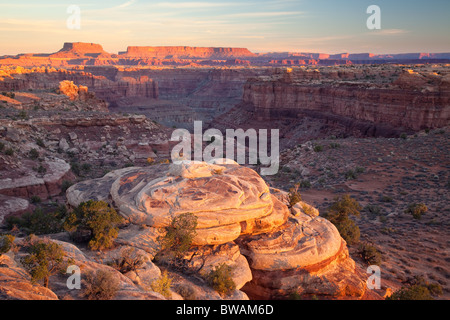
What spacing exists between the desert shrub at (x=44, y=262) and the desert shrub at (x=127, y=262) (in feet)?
4.29

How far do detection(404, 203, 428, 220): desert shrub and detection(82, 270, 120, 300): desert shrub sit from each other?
1539 centimetres

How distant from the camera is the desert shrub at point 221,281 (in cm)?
816

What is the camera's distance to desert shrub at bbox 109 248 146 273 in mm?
8164

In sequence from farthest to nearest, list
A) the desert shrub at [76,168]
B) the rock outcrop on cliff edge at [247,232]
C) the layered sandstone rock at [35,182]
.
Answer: the desert shrub at [76,168]
the layered sandstone rock at [35,182]
the rock outcrop on cliff edge at [247,232]

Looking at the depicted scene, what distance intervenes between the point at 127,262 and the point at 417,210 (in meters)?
14.8

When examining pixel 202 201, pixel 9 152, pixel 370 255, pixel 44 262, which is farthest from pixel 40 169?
pixel 370 255

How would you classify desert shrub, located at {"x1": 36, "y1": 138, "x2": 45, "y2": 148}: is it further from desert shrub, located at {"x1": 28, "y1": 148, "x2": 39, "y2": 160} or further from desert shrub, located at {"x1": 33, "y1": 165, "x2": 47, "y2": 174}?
desert shrub, located at {"x1": 33, "y1": 165, "x2": 47, "y2": 174}

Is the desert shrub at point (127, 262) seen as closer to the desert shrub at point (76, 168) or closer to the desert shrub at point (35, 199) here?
the desert shrub at point (35, 199)

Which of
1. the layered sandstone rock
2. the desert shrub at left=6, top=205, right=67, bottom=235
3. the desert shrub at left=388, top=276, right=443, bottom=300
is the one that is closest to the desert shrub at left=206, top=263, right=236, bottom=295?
the desert shrub at left=388, top=276, right=443, bottom=300

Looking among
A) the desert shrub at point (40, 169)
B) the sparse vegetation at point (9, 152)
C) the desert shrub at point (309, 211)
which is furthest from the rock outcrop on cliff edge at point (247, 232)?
the sparse vegetation at point (9, 152)

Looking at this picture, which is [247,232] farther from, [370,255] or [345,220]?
[345,220]

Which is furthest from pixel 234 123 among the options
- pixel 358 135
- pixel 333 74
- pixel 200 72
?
pixel 200 72

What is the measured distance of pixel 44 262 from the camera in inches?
268
